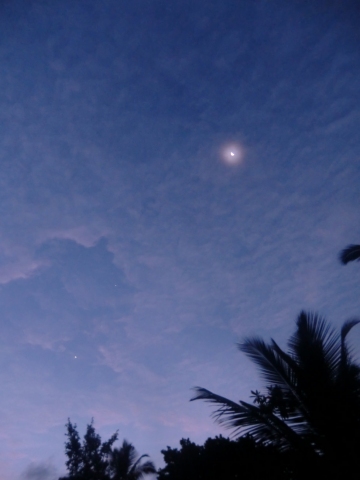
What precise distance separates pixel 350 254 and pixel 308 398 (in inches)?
142

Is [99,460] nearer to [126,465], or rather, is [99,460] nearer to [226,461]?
[126,465]

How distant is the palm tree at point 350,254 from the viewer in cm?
832

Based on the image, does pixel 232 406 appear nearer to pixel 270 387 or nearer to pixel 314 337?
pixel 270 387

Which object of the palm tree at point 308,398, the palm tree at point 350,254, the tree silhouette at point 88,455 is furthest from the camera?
the tree silhouette at point 88,455

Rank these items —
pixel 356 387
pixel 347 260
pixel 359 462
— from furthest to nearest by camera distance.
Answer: pixel 347 260, pixel 356 387, pixel 359 462

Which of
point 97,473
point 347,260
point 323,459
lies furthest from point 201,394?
point 97,473

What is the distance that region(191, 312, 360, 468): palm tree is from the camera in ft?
20.5

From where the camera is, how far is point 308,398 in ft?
22.1

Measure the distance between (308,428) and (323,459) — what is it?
67 centimetres

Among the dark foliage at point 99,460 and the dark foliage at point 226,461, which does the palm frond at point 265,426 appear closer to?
the dark foliage at point 226,461

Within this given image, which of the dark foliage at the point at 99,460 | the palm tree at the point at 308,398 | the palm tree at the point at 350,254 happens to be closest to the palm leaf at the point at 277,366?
the palm tree at the point at 308,398

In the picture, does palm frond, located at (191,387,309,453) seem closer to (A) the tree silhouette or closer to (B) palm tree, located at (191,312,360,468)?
(B) palm tree, located at (191,312,360,468)

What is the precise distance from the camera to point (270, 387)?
7.59 metres

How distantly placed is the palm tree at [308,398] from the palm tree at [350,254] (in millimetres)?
1756
